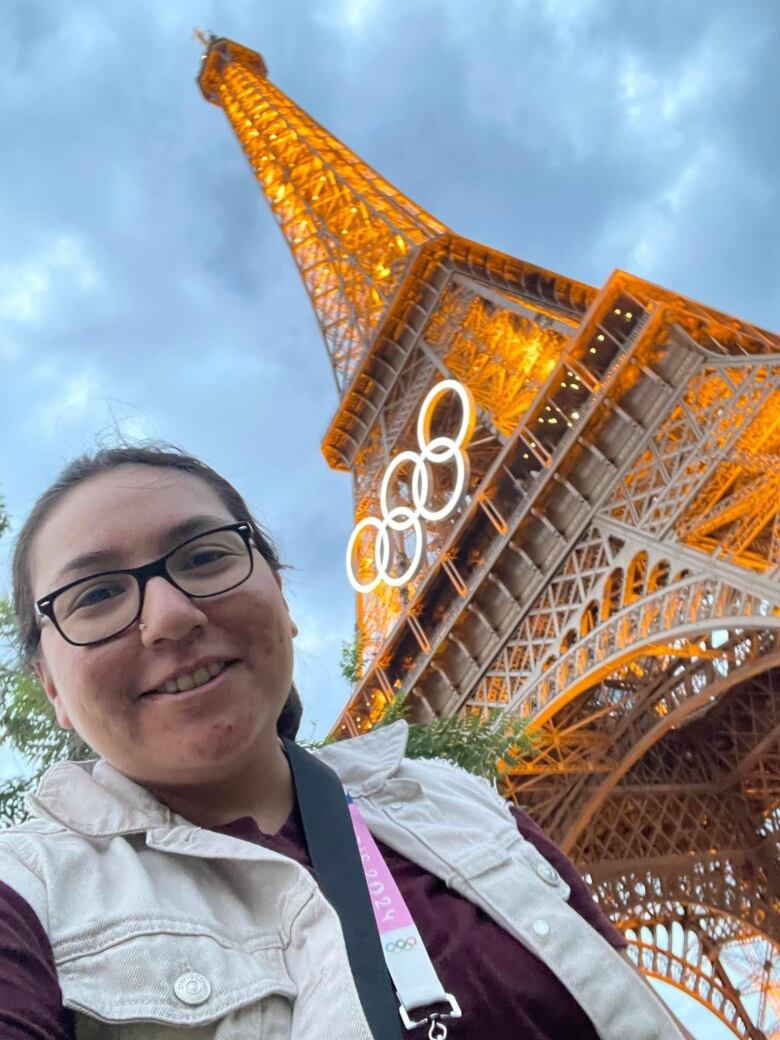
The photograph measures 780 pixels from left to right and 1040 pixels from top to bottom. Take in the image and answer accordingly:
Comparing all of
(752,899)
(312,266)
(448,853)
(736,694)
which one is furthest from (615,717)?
(312,266)

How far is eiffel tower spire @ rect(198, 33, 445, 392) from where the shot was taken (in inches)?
878

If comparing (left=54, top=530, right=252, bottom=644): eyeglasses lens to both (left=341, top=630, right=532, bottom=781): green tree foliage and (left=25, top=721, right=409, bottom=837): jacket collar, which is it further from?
(left=341, top=630, right=532, bottom=781): green tree foliage

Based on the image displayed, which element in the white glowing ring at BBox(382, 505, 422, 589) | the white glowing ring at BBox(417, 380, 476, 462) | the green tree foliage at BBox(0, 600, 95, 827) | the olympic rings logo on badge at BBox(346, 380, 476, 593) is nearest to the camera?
the green tree foliage at BBox(0, 600, 95, 827)

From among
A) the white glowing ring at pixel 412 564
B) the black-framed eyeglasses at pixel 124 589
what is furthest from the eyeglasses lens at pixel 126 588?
the white glowing ring at pixel 412 564

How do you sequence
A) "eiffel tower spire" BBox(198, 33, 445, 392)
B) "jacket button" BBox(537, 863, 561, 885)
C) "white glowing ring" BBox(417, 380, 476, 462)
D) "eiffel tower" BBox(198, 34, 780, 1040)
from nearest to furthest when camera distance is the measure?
"jacket button" BBox(537, 863, 561, 885) → "eiffel tower" BBox(198, 34, 780, 1040) → "white glowing ring" BBox(417, 380, 476, 462) → "eiffel tower spire" BBox(198, 33, 445, 392)

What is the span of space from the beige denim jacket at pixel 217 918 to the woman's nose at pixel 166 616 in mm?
275

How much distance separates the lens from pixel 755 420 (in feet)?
33.7

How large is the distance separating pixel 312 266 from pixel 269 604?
23515 millimetres

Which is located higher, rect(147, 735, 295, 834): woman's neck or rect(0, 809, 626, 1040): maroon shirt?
rect(147, 735, 295, 834): woman's neck

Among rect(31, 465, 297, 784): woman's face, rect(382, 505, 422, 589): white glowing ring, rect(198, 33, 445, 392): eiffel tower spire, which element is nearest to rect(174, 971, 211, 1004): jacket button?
rect(31, 465, 297, 784): woman's face

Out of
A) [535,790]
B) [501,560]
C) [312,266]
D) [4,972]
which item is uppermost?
[312,266]

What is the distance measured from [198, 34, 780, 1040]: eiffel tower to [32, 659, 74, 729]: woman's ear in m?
8.21

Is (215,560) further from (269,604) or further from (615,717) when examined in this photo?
(615,717)

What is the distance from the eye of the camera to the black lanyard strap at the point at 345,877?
125 centimetres
